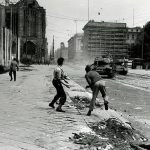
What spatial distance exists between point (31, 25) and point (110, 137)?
343 feet

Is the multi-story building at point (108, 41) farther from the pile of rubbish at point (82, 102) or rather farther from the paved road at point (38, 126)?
the paved road at point (38, 126)

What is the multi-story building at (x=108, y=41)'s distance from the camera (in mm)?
118200

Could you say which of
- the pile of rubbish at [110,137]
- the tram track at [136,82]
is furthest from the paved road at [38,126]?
the tram track at [136,82]

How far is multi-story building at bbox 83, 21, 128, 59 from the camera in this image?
388ft

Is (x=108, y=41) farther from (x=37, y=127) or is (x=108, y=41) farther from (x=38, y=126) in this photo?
(x=37, y=127)

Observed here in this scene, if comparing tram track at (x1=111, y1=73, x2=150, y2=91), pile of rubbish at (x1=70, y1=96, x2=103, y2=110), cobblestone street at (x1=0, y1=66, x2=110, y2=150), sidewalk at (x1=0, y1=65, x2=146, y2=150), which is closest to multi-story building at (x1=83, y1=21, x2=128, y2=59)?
tram track at (x1=111, y1=73, x2=150, y2=91)

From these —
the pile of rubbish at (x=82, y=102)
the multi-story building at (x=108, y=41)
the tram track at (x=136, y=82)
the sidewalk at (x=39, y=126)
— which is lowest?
the tram track at (x=136, y=82)

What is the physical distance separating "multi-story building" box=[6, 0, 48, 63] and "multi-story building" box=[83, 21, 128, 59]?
20204 millimetres

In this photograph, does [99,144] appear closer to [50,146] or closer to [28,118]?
[50,146]

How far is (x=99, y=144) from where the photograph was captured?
22.1 feet

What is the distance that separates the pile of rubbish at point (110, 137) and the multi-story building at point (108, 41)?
10790 cm

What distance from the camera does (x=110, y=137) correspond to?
302 inches

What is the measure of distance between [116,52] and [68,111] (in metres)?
108

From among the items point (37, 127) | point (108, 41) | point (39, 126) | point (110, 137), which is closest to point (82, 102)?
point (39, 126)
